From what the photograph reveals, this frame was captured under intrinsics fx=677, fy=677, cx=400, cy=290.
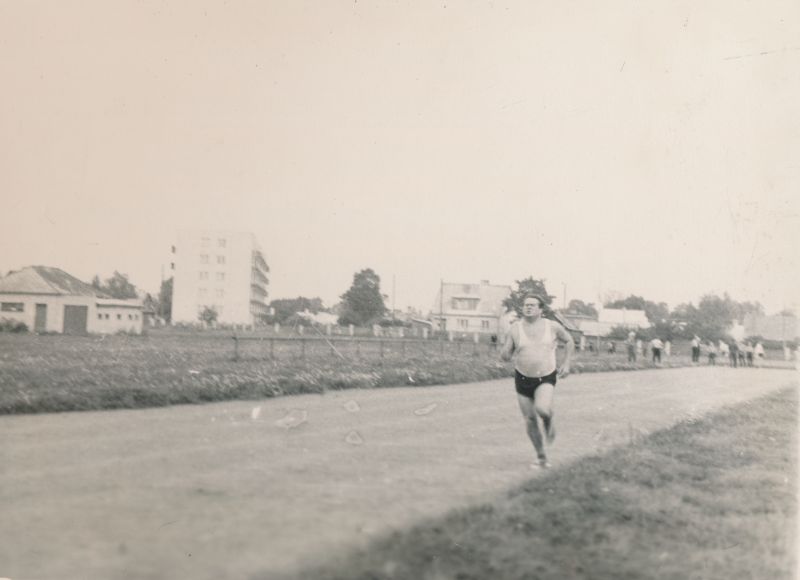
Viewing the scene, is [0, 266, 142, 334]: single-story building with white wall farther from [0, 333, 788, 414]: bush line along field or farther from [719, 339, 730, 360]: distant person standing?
[719, 339, 730, 360]: distant person standing

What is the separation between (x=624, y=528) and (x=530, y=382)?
6.37ft

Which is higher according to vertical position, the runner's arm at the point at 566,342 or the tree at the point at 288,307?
the tree at the point at 288,307

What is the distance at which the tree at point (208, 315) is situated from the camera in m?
11.1

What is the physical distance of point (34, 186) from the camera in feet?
18.6

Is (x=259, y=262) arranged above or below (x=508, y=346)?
above

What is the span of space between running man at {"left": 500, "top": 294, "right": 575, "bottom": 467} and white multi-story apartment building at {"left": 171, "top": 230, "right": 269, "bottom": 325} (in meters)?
2.72

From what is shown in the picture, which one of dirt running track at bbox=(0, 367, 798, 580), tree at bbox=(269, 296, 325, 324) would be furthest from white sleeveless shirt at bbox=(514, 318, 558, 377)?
tree at bbox=(269, 296, 325, 324)

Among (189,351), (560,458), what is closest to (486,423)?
(560,458)

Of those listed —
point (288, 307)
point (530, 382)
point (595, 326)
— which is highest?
point (595, 326)

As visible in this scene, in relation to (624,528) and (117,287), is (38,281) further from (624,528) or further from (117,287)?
(624,528)

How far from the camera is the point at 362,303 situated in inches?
561

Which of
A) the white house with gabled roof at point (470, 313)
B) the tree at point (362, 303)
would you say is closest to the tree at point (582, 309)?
the white house with gabled roof at point (470, 313)

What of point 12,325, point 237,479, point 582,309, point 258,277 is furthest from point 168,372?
point 582,309

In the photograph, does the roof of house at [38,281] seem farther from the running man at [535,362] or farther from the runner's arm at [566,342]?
the runner's arm at [566,342]
